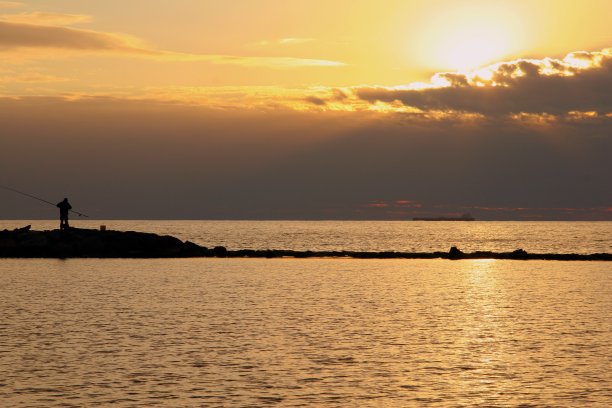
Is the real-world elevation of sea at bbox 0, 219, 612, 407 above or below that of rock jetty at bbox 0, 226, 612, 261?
below

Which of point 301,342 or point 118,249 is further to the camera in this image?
point 118,249

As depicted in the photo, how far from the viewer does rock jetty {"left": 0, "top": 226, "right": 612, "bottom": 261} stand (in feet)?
290

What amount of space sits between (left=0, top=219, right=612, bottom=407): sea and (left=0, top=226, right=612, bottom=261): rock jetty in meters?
22.1

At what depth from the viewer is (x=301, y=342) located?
32875mm

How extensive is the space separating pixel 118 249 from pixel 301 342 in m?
61.9

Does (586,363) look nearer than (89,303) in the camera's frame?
Yes

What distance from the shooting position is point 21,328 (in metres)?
36.3

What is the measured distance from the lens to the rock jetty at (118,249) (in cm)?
8825

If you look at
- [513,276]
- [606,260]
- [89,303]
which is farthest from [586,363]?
[606,260]

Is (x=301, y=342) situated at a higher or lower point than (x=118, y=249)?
lower

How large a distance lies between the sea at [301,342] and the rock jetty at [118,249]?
2207 centimetres

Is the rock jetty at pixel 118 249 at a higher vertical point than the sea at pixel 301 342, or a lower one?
higher

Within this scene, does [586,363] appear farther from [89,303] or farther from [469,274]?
[469,274]

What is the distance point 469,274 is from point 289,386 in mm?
53406
